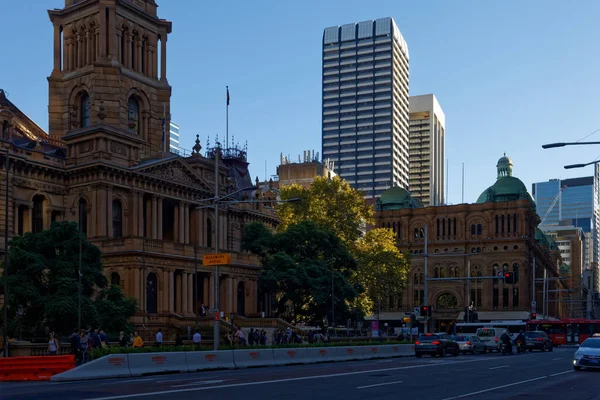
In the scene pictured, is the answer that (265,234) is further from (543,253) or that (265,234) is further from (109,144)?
(543,253)

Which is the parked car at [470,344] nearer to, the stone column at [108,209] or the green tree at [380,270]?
the green tree at [380,270]

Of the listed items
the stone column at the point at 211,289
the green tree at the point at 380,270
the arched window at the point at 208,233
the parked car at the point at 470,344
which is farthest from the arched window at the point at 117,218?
the parked car at the point at 470,344

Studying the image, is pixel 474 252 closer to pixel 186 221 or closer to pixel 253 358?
pixel 186 221

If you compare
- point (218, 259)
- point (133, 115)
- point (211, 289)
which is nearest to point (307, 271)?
point (211, 289)

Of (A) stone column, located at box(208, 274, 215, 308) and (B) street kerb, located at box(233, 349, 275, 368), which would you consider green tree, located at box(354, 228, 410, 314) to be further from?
(B) street kerb, located at box(233, 349, 275, 368)

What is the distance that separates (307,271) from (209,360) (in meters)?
31.5

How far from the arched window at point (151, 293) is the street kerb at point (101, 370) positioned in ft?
107

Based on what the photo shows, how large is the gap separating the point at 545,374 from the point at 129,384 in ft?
51.0

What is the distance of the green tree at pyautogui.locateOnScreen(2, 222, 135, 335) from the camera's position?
44.6 metres

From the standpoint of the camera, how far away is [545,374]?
31.6 metres

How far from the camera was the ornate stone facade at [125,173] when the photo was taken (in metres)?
62.0

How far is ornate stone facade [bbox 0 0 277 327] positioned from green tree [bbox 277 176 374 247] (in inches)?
251

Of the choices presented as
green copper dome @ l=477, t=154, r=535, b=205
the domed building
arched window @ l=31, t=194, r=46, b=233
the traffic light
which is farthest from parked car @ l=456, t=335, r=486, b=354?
green copper dome @ l=477, t=154, r=535, b=205

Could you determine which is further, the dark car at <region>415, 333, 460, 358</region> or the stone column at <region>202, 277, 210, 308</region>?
the stone column at <region>202, 277, 210, 308</region>
